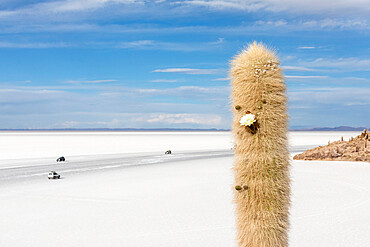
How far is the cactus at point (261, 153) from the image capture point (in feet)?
20.7

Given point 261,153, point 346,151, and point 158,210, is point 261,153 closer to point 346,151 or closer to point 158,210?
point 158,210

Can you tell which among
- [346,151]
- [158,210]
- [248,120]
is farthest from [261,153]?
[346,151]

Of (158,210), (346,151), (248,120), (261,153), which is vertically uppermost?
(248,120)

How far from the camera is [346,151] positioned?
28.2m

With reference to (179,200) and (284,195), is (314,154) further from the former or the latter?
(284,195)

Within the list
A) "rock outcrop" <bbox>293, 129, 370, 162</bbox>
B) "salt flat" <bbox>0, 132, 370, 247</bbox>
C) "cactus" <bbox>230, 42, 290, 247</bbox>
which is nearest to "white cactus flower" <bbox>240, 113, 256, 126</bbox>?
"cactus" <bbox>230, 42, 290, 247</bbox>

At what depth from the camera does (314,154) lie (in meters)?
28.9

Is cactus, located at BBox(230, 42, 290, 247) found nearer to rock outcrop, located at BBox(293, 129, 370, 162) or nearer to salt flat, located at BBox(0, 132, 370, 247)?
salt flat, located at BBox(0, 132, 370, 247)

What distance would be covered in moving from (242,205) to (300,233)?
4.05 metres

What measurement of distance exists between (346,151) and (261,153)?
78.2 ft

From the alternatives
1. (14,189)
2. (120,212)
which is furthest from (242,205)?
(14,189)

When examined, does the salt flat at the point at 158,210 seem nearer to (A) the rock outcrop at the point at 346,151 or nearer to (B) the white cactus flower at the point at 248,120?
(B) the white cactus flower at the point at 248,120

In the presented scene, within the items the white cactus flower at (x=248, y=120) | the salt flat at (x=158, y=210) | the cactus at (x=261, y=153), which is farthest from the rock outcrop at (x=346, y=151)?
the white cactus flower at (x=248, y=120)

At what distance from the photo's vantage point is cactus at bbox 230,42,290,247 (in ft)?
20.7
